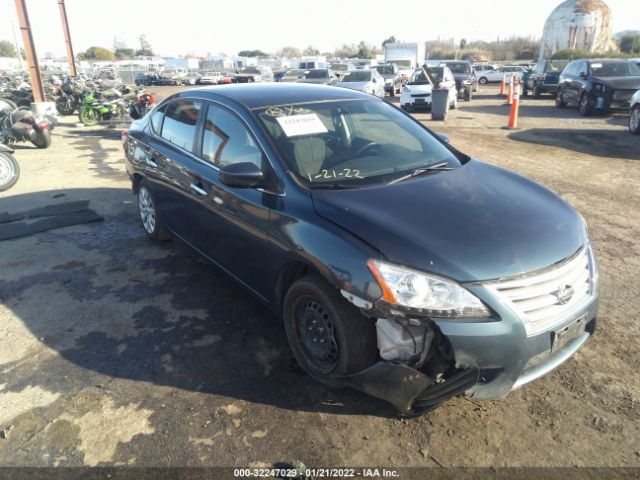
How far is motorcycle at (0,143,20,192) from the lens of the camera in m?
7.58

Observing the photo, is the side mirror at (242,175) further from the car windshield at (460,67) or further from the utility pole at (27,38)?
the car windshield at (460,67)

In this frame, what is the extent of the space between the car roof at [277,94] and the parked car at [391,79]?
21328 mm

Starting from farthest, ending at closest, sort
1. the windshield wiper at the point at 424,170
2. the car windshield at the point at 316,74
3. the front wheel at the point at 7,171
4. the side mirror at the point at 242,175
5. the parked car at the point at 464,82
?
A: the car windshield at the point at 316,74 → the parked car at the point at 464,82 → the front wheel at the point at 7,171 → the windshield wiper at the point at 424,170 → the side mirror at the point at 242,175

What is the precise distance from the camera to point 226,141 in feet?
12.1

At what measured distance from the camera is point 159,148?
15.3ft

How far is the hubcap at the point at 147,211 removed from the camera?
521 centimetres

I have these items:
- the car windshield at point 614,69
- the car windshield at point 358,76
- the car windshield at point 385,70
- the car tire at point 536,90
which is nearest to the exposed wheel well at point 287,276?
the car windshield at point 614,69

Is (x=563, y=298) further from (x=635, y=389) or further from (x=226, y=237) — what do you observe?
(x=226, y=237)

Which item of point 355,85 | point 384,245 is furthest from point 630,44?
point 384,245

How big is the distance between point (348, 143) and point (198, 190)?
128 cm

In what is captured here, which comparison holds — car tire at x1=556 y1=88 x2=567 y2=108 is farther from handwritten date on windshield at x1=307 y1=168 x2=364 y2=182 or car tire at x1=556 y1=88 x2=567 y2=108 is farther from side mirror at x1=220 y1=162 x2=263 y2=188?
side mirror at x1=220 y1=162 x2=263 y2=188

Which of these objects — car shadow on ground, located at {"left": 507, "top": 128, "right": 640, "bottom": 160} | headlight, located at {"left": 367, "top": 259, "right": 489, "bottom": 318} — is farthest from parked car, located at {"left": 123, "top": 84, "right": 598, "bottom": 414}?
car shadow on ground, located at {"left": 507, "top": 128, "right": 640, "bottom": 160}

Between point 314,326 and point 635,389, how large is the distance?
1999mm

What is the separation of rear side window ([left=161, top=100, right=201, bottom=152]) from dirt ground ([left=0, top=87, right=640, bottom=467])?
1.24 metres
